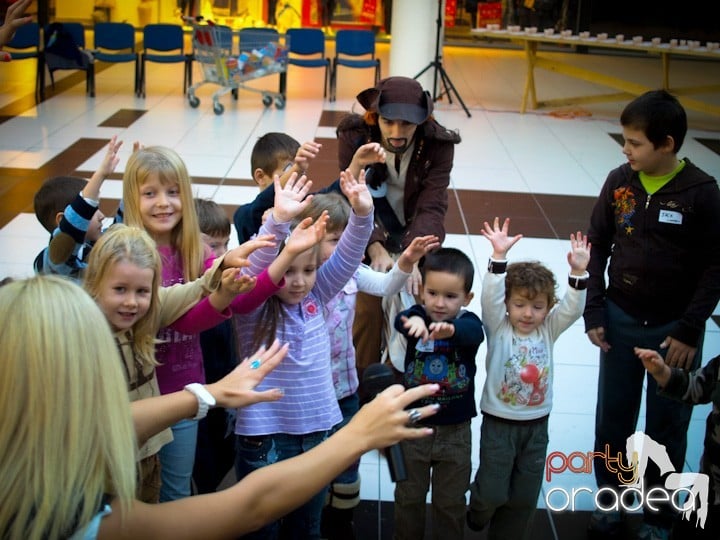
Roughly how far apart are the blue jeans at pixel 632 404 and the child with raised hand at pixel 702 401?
0.43m

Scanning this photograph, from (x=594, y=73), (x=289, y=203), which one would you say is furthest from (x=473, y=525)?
(x=594, y=73)

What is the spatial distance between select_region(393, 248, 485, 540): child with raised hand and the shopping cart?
282 inches

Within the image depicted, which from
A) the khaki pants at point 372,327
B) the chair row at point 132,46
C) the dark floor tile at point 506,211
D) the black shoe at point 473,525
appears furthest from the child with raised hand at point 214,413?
the chair row at point 132,46

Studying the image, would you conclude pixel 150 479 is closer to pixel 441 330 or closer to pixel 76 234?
pixel 76 234

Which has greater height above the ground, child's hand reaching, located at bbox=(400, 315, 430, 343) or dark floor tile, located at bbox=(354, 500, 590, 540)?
child's hand reaching, located at bbox=(400, 315, 430, 343)

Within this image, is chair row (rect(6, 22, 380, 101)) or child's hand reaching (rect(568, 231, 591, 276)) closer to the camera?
child's hand reaching (rect(568, 231, 591, 276))

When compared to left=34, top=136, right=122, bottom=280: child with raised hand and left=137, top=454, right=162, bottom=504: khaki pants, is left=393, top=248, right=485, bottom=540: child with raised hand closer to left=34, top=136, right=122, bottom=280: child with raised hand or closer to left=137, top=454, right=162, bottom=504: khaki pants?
left=137, top=454, right=162, bottom=504: khaki pants

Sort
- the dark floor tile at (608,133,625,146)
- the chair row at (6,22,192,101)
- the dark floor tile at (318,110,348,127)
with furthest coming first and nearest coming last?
1. the chair row at (6,22,192,101)
2. the dark floor tile at (318,110,348,127)
3. the dark floor tile at (608,133,625,146)

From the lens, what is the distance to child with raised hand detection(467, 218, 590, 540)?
279 centimetres

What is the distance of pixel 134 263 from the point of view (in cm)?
229

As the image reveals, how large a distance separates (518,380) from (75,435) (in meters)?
1.64

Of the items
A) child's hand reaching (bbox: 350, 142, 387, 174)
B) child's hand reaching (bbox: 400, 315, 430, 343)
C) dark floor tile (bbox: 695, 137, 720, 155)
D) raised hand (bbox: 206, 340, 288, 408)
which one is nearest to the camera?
raised hand (bbox: 206, 340, 288, 408)

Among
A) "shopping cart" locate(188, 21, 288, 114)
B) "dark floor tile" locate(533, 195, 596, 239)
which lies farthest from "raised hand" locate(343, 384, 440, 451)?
"shopping cart" locate(188, 21, 288, 114)

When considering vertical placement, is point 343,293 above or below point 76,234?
below
